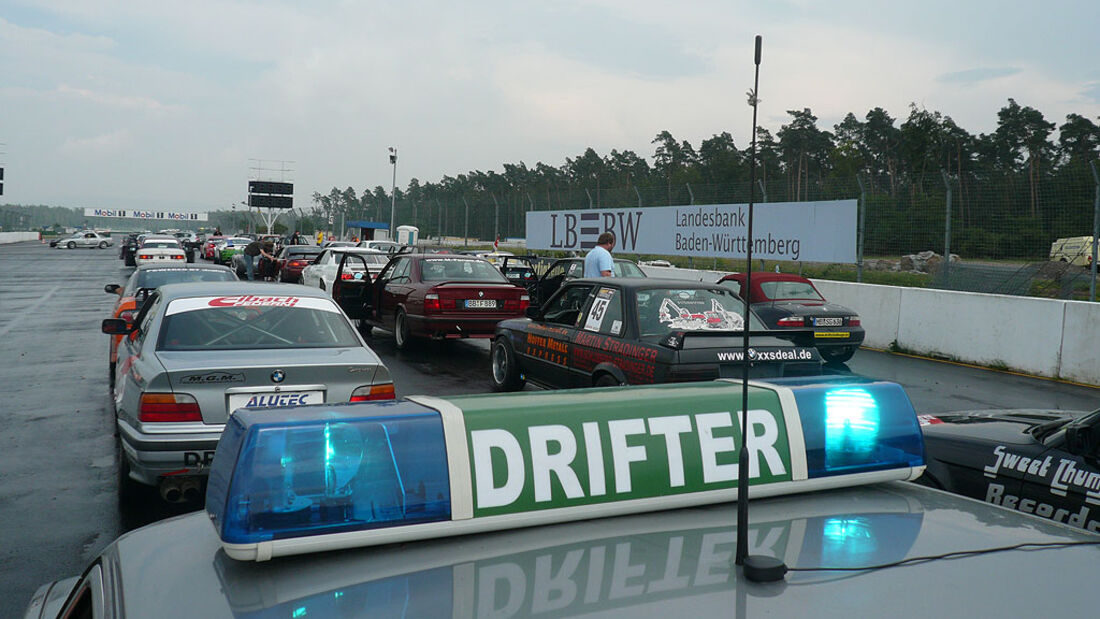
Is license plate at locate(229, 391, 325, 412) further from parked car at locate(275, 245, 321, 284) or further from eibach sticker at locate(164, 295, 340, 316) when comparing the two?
parked car at locate(275, 245, 321, 284)

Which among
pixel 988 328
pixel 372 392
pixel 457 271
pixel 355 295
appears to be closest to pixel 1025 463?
pixel 372 392

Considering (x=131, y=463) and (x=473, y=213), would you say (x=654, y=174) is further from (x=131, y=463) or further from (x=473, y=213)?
(x=131, y=463)

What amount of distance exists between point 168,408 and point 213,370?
34 centimetres

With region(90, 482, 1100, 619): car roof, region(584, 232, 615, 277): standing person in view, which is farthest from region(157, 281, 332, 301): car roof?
region(584, 232, 615, 277): standing person

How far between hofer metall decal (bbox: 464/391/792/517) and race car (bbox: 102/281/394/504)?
12.1ft

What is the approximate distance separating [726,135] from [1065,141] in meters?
33.4

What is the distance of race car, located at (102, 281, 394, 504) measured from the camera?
5.32 metres

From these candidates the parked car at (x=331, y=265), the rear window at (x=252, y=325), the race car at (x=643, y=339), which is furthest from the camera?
the parked car at (x=331, y=265)

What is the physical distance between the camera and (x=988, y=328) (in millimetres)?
13289

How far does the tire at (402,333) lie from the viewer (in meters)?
13.7

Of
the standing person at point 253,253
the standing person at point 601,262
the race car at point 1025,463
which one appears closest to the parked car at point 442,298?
the standing person at point 601,262

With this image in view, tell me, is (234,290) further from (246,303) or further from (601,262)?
(601,262)

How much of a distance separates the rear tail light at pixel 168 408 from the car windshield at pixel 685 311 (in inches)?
142

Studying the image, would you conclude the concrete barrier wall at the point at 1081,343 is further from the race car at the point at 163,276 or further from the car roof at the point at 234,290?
the race car at the point at 163,276
